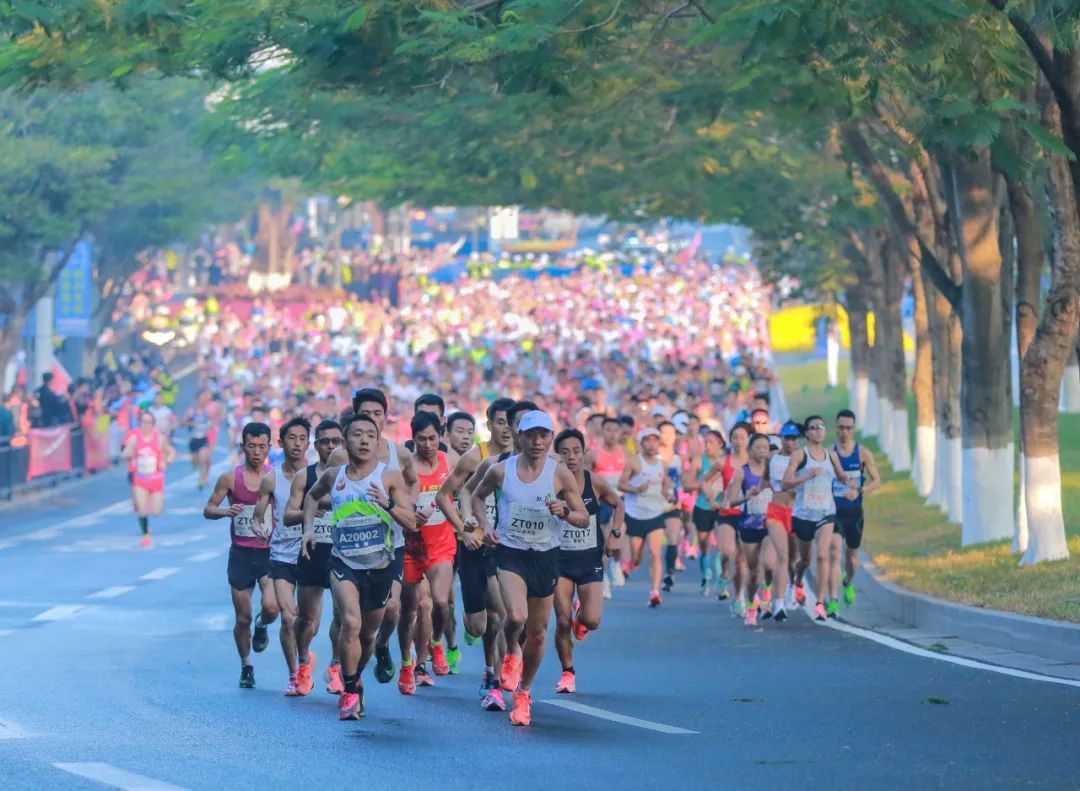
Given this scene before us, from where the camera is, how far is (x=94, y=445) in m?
43.8

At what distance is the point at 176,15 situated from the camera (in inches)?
698

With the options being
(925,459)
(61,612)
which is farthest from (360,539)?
(925,459)

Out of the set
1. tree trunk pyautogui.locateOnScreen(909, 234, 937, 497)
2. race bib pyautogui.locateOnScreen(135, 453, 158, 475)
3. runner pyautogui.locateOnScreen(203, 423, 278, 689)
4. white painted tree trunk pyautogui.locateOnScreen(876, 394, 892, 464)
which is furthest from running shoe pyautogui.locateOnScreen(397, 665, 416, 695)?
white painted tree trunk pyautogui.locateOnScreen(876, 394, 892, 464)

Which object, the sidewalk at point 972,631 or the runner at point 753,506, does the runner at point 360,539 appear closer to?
the sidewalk at point 972,631

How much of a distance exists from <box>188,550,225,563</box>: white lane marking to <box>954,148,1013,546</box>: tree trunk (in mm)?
8646

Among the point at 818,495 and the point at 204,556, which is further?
the point at 204,556

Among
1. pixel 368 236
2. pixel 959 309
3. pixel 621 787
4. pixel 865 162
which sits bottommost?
pixel 621 787

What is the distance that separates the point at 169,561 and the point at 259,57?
981 cm

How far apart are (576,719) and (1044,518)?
858 cm

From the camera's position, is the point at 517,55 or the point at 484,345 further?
the point at 484,345

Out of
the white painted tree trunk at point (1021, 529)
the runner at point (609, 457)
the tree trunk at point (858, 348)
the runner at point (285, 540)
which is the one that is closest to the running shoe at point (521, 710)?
the runner at point (285, 540)

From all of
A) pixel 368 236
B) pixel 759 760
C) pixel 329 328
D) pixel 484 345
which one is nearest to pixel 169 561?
pixel 759 760

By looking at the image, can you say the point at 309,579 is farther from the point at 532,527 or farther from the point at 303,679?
the point at 532,527

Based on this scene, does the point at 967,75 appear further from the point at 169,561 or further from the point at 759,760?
the point at 169,561
